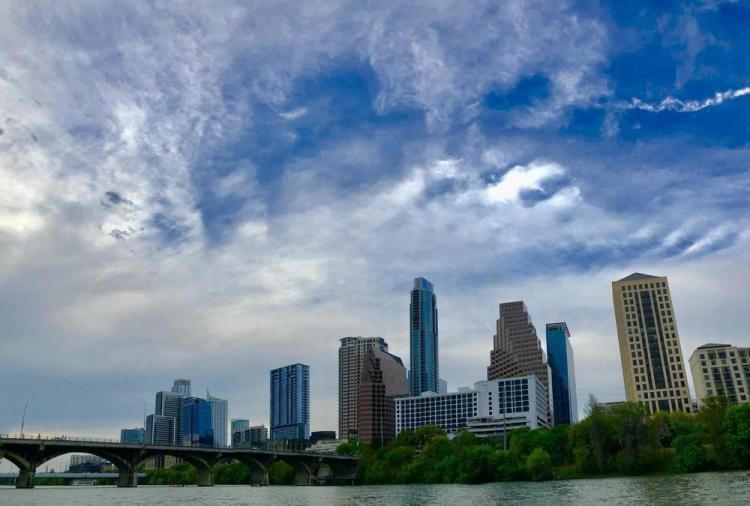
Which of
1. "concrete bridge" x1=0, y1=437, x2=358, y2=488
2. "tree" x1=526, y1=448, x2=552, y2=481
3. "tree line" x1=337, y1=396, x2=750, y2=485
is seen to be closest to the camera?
"tree line" x1=337, y1=396, x2=750, y2=485

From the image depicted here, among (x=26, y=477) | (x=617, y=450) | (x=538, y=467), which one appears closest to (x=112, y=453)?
(x=26, y=477)

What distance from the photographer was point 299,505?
87812 millimetres

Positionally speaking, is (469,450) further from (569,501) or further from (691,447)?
(569,501)

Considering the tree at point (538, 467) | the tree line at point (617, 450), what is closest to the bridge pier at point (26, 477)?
the tree line at point (617, 450)

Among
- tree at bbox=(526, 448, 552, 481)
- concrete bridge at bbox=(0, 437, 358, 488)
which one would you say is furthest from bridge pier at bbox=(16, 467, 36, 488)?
tree at bbox=(526, 448, 552, 481)

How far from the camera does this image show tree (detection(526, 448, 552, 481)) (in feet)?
420

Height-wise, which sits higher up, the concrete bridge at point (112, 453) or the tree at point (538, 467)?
the concrete bridge at point (112, 453)

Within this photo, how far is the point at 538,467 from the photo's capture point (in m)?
128

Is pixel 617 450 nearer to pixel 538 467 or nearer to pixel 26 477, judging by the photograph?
pixel 538 467

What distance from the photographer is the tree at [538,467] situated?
420 feet

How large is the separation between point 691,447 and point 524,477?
1264 inches

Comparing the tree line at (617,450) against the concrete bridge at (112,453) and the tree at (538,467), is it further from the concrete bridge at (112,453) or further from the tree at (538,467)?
the concrete bridge at (112,453)

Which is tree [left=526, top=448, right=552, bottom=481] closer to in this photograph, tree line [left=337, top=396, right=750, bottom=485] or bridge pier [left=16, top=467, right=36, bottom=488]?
tree line [left=337, top=396, right=750, bottom=485]

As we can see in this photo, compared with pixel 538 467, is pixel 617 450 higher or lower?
higher
